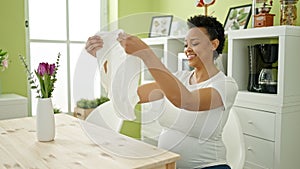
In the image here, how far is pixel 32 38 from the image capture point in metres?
3.12

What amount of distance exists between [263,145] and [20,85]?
229 centimetres

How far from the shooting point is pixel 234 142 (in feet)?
5.45

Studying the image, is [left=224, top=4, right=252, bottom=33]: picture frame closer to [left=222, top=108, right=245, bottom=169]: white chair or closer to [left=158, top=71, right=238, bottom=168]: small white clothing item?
[left=222, top=108, right=245, bottom=169]: white chair

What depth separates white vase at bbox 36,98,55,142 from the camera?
→ 126cm

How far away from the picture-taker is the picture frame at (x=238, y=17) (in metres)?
2.40

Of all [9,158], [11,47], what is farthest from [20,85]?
[9,158]

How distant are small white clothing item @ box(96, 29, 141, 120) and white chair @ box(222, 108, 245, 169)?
83cm

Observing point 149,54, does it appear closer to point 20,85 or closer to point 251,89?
point 251,89

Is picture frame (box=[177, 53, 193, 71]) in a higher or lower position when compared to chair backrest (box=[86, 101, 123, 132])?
higher

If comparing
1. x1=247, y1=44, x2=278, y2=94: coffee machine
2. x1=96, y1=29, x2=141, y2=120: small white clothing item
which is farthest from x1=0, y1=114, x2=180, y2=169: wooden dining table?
x1=247, y1=44, x2=278, y2=94: coffee machine

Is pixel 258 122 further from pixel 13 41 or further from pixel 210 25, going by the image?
pixel 13 41

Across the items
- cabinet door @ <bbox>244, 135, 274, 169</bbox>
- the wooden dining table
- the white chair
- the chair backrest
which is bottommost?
cabinet door @ <bbox>244, 135, 274, 169</bbox>

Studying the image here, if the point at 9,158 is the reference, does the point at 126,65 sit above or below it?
above

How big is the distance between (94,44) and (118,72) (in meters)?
0.14
